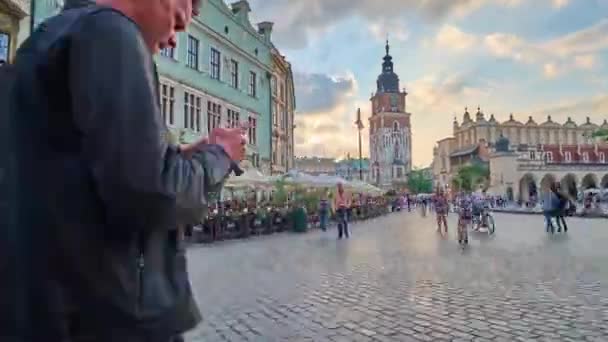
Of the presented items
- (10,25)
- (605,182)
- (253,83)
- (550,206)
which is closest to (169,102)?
(10,25)

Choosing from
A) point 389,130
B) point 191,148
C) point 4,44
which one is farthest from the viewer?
point 389,130

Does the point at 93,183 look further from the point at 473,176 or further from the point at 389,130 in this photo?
the point at 389,130

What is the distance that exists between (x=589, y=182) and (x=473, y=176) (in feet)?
64.8

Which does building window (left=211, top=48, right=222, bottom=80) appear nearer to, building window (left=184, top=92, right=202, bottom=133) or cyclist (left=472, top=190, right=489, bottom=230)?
building window (left=184, top=92, right=202, bottom=133)

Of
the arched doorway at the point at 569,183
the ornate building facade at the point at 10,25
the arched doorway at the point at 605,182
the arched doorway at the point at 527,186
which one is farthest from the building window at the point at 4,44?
the arched doorway at the point at 605,182

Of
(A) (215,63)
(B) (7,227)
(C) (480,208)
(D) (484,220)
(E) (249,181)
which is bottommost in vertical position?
(D) (484,220)

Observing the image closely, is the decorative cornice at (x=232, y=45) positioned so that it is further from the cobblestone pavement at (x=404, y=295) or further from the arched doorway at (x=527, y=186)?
the arched doorway at (x=527, y=186)

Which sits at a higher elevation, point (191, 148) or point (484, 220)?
point (191, 148)

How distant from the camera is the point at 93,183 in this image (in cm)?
109

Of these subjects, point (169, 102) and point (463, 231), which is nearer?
point (463, 231)

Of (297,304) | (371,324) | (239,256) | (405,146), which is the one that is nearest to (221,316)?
(297,304)

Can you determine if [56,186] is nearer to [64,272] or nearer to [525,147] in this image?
[64,272]

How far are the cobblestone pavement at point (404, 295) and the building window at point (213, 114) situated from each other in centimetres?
1628

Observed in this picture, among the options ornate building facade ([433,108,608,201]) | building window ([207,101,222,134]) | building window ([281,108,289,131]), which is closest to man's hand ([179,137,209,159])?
building window ([207,101,222,134])
